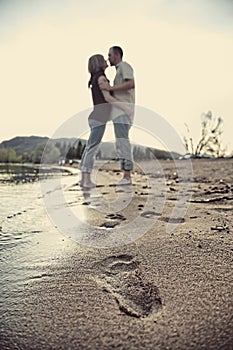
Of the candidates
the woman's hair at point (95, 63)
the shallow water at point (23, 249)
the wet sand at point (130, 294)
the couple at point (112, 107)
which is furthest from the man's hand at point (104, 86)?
the wet sand at point (130, 294)

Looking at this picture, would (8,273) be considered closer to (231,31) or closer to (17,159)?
(231,31)

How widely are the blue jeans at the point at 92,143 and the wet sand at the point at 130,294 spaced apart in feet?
6.00

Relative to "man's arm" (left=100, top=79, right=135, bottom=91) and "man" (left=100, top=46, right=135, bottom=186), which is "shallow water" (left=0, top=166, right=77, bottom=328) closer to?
"man" (left=100, top=46, right=135, bottom=186)

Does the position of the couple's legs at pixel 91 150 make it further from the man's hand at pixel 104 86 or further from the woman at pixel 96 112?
the man's hand at pixel 104 86

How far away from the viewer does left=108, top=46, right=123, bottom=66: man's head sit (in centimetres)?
329

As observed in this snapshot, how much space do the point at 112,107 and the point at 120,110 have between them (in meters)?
0.10

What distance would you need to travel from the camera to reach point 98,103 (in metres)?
3.31

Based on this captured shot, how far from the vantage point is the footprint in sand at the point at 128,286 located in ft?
2.47

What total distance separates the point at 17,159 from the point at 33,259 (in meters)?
8.97

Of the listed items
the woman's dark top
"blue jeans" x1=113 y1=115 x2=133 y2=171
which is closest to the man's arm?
the woman's dark top

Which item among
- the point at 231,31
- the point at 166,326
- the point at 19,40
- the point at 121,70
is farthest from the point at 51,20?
the point at 166,326

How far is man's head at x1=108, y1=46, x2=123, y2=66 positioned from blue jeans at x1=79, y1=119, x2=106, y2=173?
574mm

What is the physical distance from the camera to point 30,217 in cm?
183

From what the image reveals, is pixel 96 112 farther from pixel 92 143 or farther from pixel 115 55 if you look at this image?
pixel 115 55
